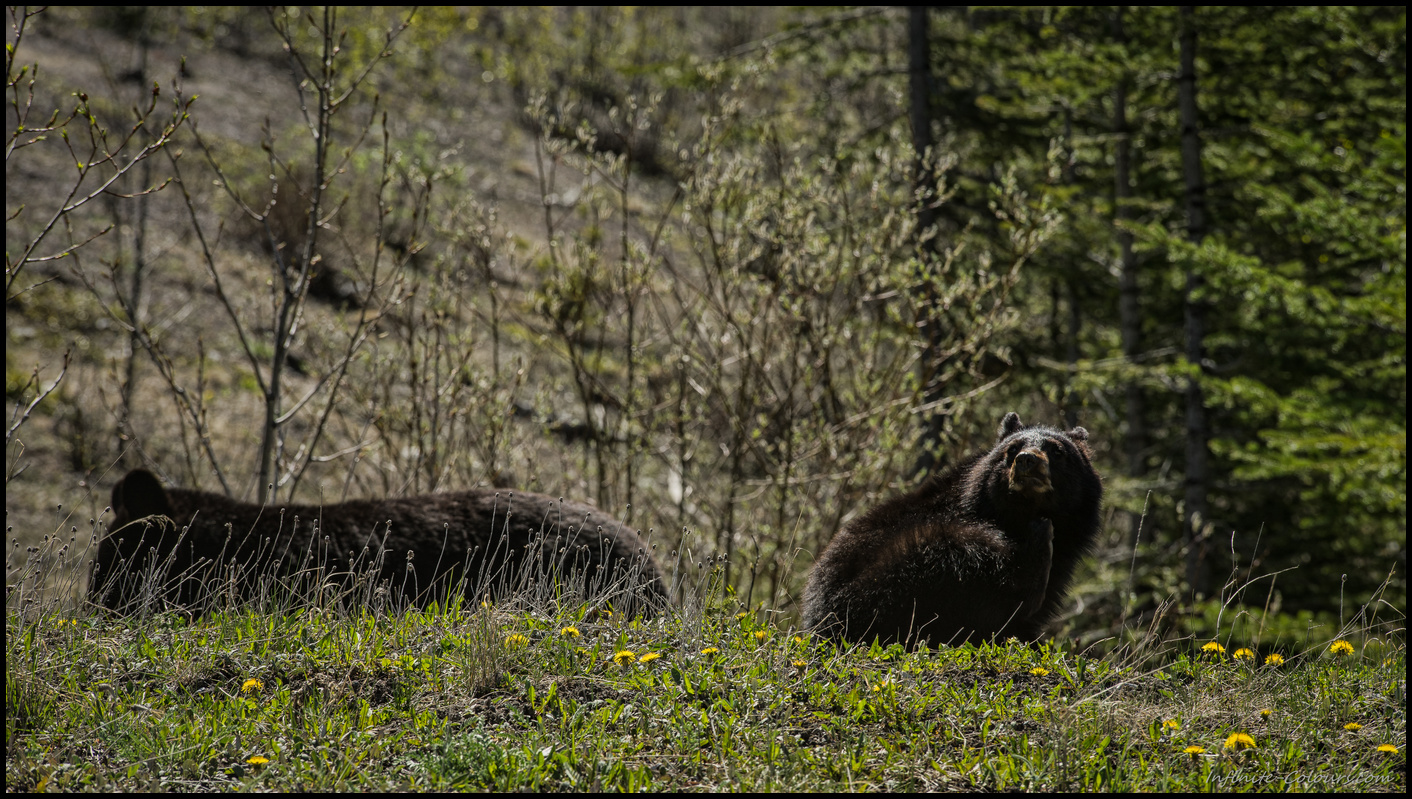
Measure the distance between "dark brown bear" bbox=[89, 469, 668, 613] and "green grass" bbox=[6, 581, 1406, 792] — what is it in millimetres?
767

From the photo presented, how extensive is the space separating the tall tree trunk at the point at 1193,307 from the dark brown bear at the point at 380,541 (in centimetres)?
770

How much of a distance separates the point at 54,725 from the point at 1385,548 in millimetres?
12734

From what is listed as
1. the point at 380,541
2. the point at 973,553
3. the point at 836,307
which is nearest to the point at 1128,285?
→ the point at 836,307

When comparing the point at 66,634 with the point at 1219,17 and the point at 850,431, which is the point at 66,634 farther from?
the point at 1219,17

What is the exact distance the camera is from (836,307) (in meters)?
9.23

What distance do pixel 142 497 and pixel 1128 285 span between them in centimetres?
1096

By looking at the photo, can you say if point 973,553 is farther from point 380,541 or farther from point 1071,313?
point 1071,313

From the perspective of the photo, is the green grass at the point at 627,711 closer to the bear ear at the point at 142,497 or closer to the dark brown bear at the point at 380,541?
the dark brown bear at the point at 380,541

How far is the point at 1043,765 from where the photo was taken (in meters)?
2.99

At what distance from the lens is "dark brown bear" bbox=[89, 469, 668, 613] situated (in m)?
4.88

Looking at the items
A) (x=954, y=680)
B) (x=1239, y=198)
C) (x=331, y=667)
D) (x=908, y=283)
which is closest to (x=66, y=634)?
(x=331, y=667)

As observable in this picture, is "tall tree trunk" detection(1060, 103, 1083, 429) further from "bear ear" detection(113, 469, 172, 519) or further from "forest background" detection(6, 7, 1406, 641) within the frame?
"bear ear" detection(113, 469, 172, 519)

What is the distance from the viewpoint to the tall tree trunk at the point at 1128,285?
12.0 meters

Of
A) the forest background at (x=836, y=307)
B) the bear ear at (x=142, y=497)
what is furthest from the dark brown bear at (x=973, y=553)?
the bear ear at (x=142, y=497)
